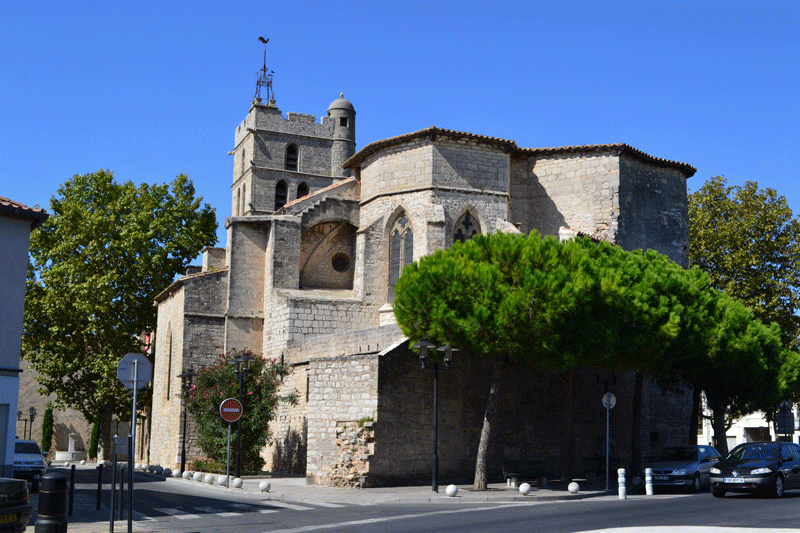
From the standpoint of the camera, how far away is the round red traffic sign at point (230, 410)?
828 inches

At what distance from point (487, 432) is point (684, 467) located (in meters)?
5.07

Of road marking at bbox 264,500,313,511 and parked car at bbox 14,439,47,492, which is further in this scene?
parked car at bbox 14,439,47,492

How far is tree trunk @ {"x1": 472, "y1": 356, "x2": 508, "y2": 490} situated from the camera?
800 inches

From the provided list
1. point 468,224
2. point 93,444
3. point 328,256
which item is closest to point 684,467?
point 468,224

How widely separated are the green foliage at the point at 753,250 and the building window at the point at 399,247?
625 inches

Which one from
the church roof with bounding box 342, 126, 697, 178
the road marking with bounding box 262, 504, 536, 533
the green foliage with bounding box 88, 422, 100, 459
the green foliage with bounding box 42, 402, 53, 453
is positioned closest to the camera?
the road marking with bounding box 262, 504, 536, 533

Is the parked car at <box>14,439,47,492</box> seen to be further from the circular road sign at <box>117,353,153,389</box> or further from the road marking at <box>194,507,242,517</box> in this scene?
the circular road sign at <box>117,353,153,389</box>

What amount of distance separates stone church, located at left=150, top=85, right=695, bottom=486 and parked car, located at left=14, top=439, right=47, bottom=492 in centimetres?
773

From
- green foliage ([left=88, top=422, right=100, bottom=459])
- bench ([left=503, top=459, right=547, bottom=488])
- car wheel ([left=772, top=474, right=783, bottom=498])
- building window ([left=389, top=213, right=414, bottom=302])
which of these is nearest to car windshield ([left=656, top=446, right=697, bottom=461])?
bench ([left=503, top=459, right=547, bottom=488])

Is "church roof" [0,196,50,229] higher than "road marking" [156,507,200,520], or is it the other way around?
"church roof" [0,196,50,229]

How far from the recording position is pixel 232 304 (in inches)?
1246

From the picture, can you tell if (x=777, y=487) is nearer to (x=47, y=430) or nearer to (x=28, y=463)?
(x=28, y=463)

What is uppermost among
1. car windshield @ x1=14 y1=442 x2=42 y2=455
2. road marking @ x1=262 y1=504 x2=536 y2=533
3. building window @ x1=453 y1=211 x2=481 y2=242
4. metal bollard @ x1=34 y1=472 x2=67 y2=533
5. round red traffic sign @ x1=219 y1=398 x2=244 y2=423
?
building window @ x1=453 y1=211 x2=481 y2=242

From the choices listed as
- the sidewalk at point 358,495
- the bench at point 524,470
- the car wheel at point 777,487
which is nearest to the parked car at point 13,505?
the sidewalk at point 358,495
